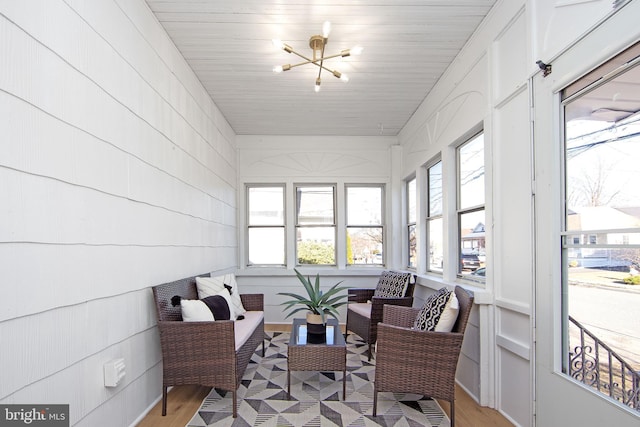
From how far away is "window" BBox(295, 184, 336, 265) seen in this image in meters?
5.66

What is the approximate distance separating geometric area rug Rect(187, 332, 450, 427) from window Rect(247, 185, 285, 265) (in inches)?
95.5

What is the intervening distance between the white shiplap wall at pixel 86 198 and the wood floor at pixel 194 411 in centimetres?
13

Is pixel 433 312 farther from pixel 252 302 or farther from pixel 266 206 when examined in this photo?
pixel 266 206

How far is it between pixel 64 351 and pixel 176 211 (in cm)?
152

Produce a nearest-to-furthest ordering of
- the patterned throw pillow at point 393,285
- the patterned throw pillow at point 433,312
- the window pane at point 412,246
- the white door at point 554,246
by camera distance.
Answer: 1. the white door at point 554,246
2. the patterned throw pillow at point 433,312
3. the patterned throw pillow at point 393,285
4. the window pane at point 412,246

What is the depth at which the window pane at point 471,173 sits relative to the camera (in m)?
3.05

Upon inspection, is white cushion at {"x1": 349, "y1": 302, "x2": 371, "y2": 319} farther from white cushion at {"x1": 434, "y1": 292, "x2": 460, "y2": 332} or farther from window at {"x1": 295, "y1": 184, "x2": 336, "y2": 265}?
white cushion at {"x1": 434, "y1": 292, "x2": 460, "y2": 332}

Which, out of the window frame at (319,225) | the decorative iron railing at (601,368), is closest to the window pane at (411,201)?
the window frame at (319,225)

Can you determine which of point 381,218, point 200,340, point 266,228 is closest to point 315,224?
point 266,228

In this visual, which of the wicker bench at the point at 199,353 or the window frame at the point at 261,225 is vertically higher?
the window frame at the point at 261,225

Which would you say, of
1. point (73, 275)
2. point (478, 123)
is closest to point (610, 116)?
point (478, 123)

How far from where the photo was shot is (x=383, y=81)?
375cm

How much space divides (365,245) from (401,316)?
2.52 metres

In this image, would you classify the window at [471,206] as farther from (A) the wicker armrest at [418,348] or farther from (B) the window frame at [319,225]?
(B) the window frame at [319,225]
